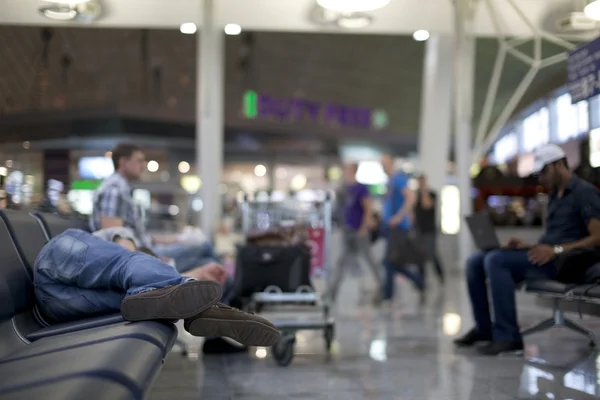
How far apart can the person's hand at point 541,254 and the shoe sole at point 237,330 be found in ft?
7.94

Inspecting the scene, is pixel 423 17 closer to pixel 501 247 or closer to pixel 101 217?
pixel 501 247

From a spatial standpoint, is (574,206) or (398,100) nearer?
(574,206)

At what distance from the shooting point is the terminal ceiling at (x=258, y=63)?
398 inches

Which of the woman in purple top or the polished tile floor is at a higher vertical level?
the woman in purple top

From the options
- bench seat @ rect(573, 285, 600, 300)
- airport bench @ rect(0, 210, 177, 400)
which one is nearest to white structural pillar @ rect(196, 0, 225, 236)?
bench seat @ rect(573, 285, 600, 300)

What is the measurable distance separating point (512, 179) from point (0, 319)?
13808mm

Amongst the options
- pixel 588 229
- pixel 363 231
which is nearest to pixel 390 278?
pixel 363 231

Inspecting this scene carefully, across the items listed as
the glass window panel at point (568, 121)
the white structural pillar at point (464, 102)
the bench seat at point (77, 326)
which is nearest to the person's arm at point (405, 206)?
the glass window panel at point (568, 121)

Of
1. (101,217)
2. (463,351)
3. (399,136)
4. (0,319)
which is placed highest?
(399,136)

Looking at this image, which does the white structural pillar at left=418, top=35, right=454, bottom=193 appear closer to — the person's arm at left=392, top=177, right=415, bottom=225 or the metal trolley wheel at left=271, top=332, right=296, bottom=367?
the person's arm at left=392, top=177, right=415, bottom=225

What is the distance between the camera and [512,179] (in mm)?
15289

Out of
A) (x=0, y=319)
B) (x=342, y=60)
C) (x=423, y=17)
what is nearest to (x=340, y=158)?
(x=342, y=60)

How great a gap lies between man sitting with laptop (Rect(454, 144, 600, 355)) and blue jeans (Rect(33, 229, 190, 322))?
8.87 ft

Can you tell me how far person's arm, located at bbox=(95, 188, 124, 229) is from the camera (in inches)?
182
